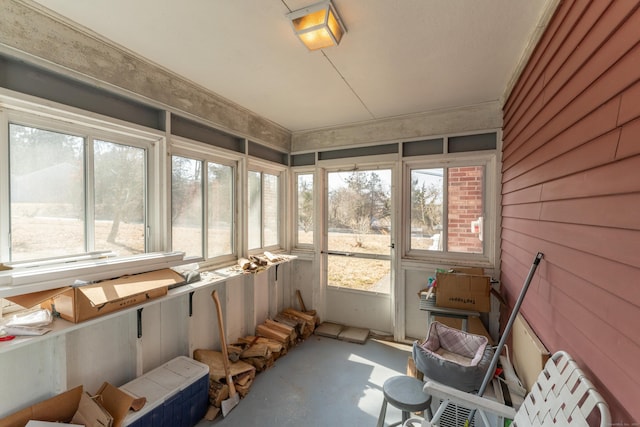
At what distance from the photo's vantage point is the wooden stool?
5.04ft

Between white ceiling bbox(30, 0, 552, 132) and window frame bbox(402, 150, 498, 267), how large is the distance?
1.93ft

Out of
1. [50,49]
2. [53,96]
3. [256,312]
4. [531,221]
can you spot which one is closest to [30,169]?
[53,96]

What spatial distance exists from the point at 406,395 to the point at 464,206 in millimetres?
2102

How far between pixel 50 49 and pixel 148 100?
558 mm

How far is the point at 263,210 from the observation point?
11.4 ft

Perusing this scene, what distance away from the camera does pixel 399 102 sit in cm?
273

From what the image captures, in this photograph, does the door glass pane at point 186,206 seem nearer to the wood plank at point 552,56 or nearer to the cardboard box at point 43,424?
the cardboard box at point 43,424

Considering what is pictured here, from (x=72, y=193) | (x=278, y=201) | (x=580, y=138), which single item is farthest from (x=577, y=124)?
(x=278, y=201)

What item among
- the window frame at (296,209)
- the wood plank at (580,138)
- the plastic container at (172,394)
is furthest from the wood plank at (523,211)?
the plastic container at (172,394)

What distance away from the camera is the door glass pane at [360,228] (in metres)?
3.39

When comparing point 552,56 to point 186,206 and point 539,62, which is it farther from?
point 186,206

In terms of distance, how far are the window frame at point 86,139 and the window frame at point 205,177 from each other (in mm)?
114

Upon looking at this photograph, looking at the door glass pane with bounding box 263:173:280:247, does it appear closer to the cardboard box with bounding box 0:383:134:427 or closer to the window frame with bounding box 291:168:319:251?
the window frame with bounding box 291:168:319:251

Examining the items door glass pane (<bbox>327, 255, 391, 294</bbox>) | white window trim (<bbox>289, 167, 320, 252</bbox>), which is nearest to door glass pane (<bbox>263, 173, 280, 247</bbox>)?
white window trim (<bbox>289, 167, 320, 252</bbox>)
